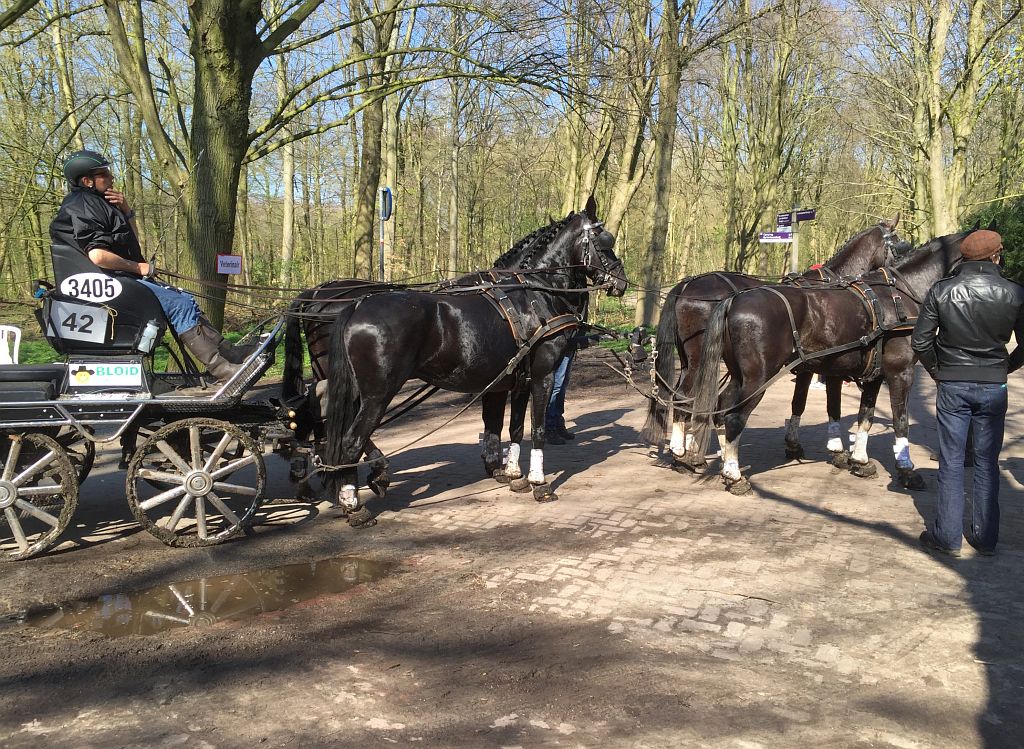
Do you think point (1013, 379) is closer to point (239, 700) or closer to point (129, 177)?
point (239, 700)

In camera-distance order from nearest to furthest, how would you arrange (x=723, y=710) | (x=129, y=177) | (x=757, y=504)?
(x=723, y=710) < (x=757, y=504) < (x=129, y=177)

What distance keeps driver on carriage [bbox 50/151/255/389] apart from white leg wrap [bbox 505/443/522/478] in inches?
98.9

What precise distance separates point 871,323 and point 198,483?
5.87m

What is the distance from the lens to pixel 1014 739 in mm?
2973

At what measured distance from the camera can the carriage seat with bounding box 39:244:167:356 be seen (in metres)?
4.93

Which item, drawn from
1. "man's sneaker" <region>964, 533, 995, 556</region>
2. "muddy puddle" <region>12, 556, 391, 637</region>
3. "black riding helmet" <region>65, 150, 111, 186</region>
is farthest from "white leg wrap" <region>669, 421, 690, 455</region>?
"black riding helmet" <region>65, 150, 111, 186</region>

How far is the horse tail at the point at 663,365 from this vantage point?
7768mm

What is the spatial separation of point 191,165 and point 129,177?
16128 millimetres

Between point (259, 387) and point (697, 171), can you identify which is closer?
point (259, 387)

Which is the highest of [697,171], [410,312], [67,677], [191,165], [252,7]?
[697,171]

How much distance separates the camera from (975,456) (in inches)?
194

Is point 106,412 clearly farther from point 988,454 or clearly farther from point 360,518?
point 988,454

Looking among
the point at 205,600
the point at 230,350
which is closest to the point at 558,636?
the point at 205,600

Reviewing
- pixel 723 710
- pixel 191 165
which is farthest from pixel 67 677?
pixel 191 165
